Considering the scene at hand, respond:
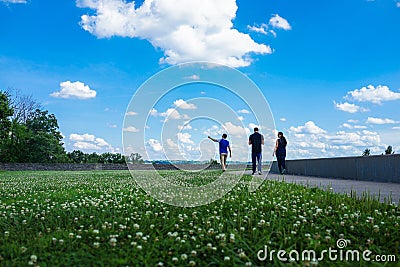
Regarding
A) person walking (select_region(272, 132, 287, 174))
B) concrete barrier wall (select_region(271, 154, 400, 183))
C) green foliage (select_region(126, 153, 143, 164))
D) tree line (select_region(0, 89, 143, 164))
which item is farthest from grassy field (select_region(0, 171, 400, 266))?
tree line (select_region(0, 89, 143, 164))

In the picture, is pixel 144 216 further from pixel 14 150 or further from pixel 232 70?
pixel 14 150

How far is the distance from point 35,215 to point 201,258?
149 inches

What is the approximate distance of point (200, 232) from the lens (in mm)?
5172

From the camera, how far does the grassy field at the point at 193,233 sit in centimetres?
418

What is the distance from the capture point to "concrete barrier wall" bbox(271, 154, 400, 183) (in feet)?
49.1

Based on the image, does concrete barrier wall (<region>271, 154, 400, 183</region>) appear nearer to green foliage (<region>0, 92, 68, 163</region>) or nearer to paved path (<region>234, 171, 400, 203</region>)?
paved path (<region>234, 171, 400, 203</region>)

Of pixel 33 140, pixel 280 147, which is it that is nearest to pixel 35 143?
pixel 33 140

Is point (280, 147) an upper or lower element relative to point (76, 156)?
upper

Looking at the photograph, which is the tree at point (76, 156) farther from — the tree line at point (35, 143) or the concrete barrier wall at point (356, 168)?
the concrete barrier wall at point (356, 168)
